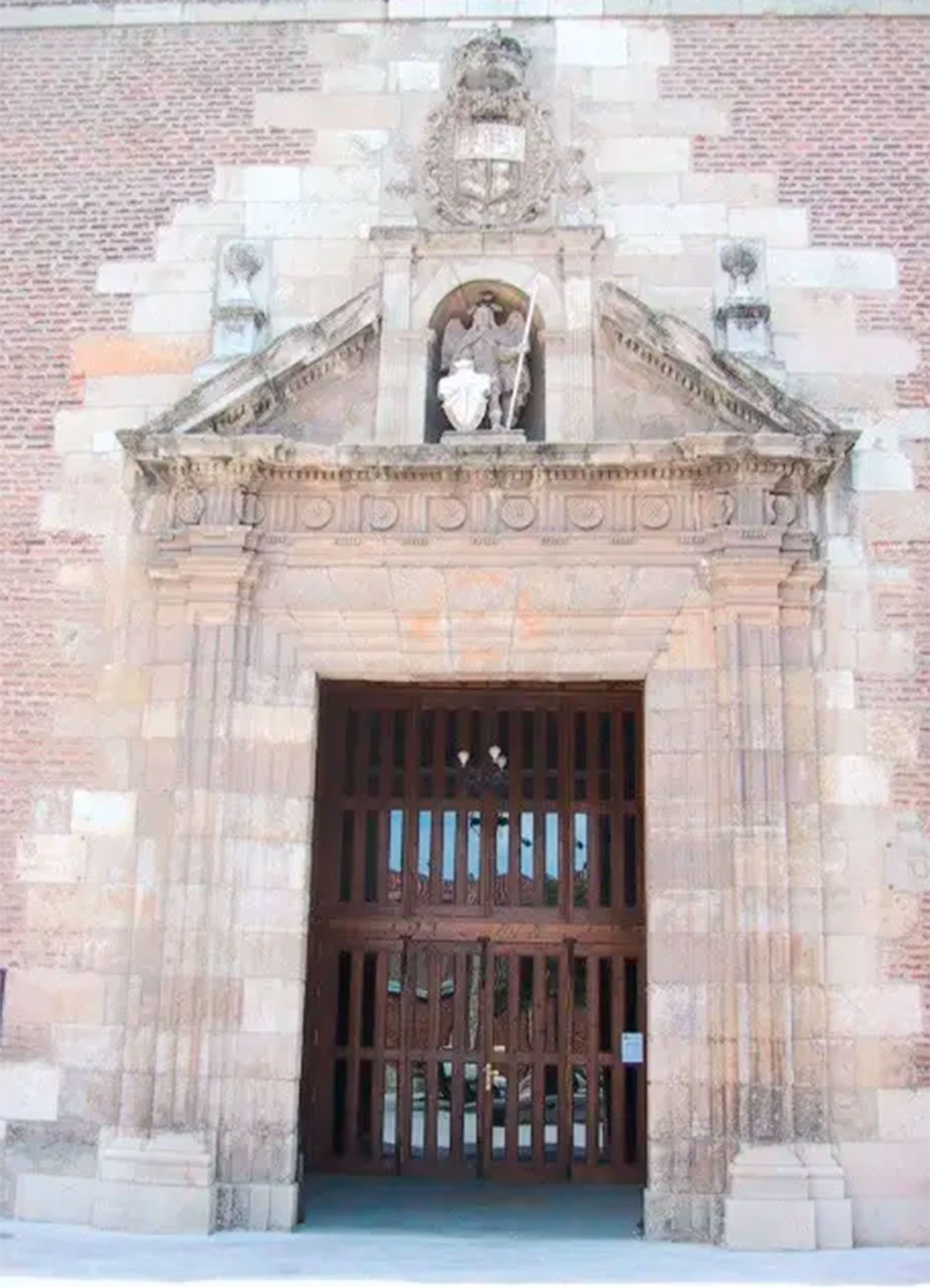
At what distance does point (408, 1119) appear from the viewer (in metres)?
9.87

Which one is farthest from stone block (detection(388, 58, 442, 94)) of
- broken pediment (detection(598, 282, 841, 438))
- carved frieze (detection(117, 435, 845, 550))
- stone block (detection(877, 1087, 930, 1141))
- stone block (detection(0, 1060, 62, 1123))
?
stone block (detection(877, 1087, 930, 1141))

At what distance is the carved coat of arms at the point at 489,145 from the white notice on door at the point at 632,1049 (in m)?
5.43

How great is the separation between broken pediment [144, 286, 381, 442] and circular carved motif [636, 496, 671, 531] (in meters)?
1.80

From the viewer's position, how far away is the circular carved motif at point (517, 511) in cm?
900

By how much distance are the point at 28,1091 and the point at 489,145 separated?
661cm

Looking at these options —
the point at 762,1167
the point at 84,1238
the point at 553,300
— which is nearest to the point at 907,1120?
the point at 762,1167

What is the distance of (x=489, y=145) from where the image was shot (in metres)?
9.72

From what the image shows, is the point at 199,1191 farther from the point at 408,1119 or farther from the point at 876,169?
the point at 876,169

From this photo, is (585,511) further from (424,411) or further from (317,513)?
(317,513)

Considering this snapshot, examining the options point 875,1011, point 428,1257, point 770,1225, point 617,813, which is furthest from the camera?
point 617,813

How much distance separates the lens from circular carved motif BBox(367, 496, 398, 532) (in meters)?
9.05

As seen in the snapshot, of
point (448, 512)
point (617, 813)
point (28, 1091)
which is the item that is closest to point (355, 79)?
point (448, 512)

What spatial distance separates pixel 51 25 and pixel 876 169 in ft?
18.9

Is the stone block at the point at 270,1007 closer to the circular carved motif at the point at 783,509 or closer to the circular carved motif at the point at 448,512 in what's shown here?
the circular carved motif at the point at 448,512
